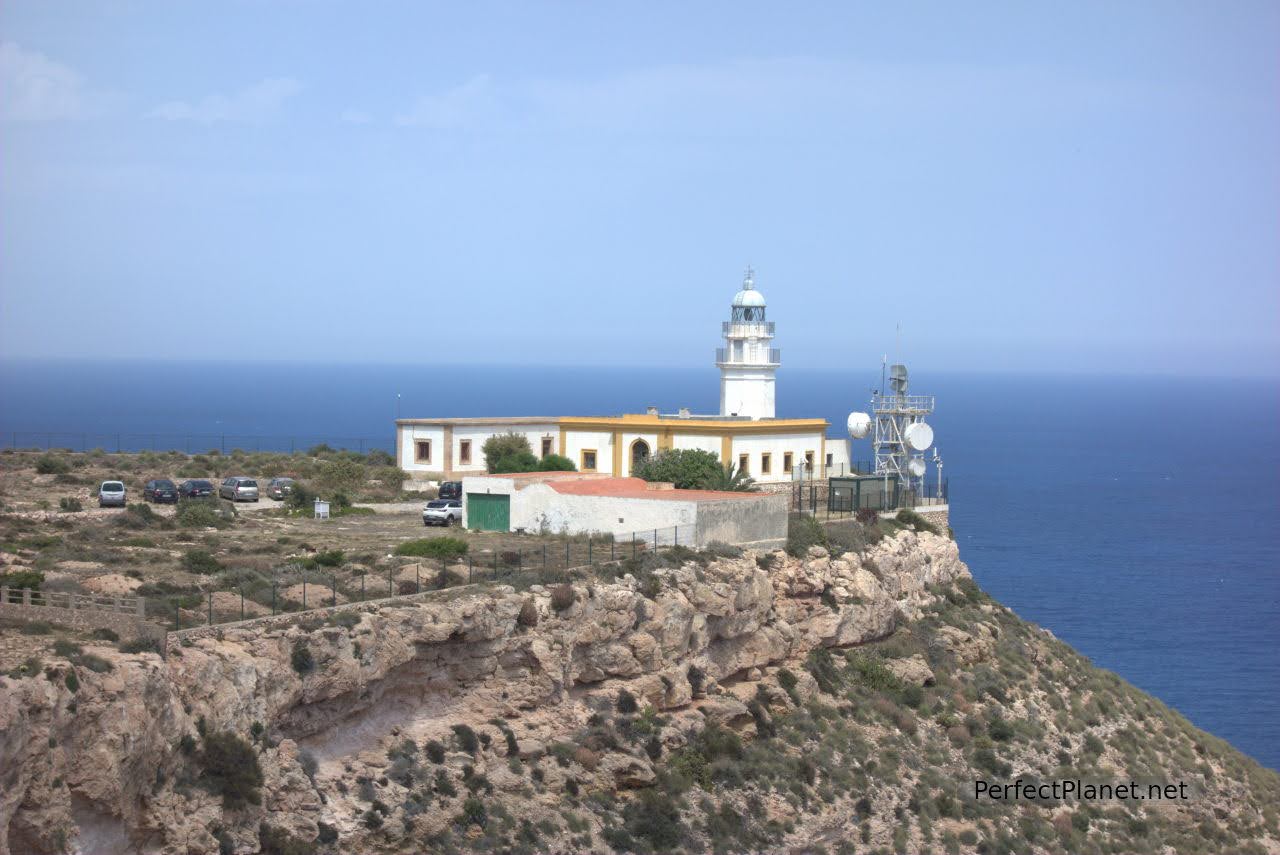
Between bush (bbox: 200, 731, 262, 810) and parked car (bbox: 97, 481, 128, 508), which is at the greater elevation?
parked car (bbox: 97, 481, 128, 508)

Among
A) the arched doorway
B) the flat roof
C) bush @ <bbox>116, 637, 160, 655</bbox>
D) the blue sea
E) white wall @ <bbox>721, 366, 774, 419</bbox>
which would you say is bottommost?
the blue sea

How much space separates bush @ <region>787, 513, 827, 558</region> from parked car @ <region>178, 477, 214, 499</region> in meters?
16.7

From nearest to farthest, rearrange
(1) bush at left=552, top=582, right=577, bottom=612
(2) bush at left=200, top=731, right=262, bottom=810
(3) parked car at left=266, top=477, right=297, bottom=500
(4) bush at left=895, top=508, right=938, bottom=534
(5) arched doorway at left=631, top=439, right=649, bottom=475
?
1. (2) bush at left=200, top=731, right=262, bottom=810
2. (1) bush at left=552, top=582, right=577, bottom=612
3. (3) parked car at left=266, top=477, right=297, bottom=500
4. (4) bush at left=895, top=508, right=938, bottom=534
5. (5) arched doorway at left=631, top=439, right=649, bottom=475

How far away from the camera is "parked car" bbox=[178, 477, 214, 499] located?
46.8 m

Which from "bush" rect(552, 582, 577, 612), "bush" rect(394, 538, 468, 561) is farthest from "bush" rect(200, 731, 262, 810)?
"bush" rect(394, 538, 468, 561)

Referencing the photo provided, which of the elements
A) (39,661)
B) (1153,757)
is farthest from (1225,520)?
(39,661)

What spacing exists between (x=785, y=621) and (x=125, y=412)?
172819 millimetres

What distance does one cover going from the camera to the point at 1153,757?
A: 4425 cm

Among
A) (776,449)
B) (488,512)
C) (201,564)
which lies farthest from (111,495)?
(776,449)

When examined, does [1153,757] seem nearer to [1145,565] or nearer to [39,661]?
[39,661]

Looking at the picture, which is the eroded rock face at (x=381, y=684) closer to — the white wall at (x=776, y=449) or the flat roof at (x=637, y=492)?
the flat roof at (x=637, y=492)

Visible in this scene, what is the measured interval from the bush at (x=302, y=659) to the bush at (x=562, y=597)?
6.68 metres

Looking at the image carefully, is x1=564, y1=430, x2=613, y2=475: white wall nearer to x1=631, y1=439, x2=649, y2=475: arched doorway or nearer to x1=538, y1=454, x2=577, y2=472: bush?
x1=538, y1=454, x2=577, y2=472: bush

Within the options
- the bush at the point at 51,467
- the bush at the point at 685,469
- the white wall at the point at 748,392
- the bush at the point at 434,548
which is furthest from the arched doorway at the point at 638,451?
the bush at the point at 51,467
